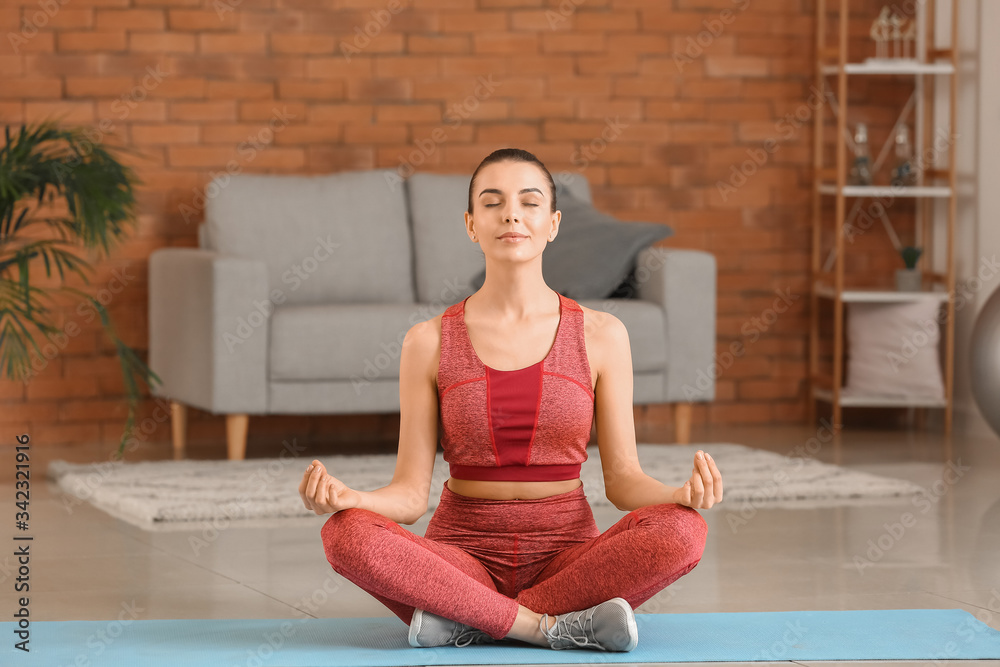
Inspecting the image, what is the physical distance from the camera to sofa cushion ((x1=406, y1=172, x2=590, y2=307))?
4406 mm

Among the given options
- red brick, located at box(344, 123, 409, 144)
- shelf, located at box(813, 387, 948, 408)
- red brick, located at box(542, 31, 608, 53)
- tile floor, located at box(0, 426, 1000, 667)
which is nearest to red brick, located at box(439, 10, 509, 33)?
red brick, located at box(542, 31, 608, 53)

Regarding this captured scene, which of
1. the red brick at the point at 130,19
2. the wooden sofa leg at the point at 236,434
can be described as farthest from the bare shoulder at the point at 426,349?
the red brick at the point at 130,19

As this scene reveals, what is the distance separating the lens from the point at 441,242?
4438 mm

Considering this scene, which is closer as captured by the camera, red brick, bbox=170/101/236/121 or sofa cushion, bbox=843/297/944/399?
red brick, bbox=170/101/236/121

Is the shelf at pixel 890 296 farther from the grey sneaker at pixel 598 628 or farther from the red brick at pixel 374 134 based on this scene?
the grey sneaker at pixel 598 628

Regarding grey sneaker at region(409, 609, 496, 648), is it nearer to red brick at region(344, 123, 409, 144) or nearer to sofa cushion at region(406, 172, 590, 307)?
sofa cushion at region(406, 172, 590, 307)

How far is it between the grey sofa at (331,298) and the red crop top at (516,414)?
1944 mm

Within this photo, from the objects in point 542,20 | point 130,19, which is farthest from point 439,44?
point 130,19

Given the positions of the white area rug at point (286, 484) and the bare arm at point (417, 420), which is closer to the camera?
the bare arm at point (417, 420)

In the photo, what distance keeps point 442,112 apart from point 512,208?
291cm

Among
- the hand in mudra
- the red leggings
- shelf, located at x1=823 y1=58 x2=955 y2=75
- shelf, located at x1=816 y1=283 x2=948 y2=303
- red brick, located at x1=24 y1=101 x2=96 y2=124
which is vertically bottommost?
the red leggings

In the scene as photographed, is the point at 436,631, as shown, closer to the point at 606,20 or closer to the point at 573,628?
the point at 573,628

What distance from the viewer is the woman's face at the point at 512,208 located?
1920 millimetres

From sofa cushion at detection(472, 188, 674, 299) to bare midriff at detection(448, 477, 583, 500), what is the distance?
7.03 ft
